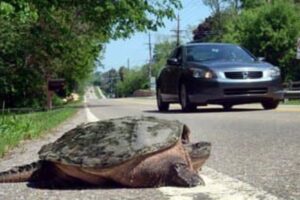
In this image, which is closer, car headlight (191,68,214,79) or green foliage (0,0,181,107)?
car headlight (191,68,214,79)

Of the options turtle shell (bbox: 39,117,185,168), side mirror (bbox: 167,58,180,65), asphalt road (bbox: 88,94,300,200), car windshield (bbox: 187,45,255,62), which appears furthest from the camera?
side mirror (bbox: 167,58,180,65)

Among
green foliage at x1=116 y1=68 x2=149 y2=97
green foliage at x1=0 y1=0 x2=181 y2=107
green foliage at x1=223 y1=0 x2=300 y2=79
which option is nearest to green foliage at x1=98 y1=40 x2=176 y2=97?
green foliage at x1=116 y1=68 x2=149 y2=97

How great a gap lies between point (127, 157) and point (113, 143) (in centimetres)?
18

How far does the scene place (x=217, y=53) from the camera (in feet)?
50.1

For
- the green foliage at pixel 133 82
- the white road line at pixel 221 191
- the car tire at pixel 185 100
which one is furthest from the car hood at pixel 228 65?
the green foliage at pixel 133 82

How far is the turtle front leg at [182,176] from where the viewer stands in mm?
4559

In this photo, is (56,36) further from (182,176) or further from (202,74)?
(182,176)

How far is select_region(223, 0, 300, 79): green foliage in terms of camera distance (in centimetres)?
4812

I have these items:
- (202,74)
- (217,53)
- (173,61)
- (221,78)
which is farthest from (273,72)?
(173,61)

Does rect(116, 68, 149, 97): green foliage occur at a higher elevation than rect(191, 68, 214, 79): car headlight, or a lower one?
lower

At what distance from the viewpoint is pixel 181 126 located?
4832 mm

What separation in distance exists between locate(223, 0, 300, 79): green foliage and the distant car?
33.3 meters

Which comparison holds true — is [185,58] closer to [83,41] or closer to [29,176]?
[29,176]

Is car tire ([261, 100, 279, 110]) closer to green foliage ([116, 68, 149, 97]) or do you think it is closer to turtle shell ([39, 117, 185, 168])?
turtle shell ([39, 117, 185, 168])
